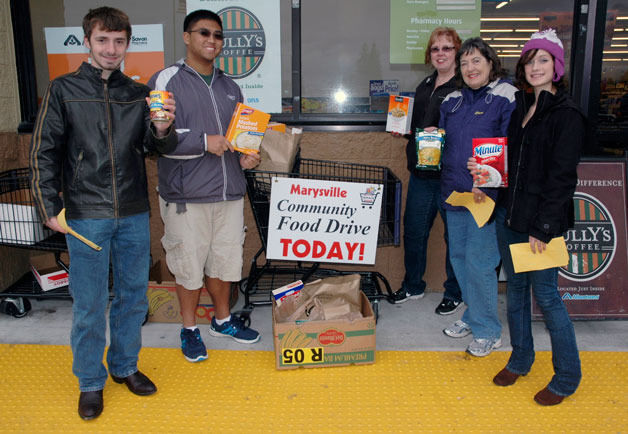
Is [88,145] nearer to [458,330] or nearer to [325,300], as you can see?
[325,300]

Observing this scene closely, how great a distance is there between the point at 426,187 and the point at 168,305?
2194 mm

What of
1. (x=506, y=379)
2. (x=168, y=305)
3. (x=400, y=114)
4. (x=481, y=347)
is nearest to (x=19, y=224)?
(x=168, y=305)

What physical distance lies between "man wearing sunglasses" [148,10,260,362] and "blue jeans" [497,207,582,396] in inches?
64.7

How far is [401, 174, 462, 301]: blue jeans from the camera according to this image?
4.07m

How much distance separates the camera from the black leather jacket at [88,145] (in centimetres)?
252

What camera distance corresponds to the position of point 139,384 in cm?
300

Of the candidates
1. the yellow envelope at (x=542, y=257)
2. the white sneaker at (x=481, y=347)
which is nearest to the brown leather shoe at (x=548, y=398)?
the white sneaker at (x=481, y=347)

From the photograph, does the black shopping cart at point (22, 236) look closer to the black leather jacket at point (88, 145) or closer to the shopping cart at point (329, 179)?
the black leather jacket at point (88, 145)

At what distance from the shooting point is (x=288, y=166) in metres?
3.56

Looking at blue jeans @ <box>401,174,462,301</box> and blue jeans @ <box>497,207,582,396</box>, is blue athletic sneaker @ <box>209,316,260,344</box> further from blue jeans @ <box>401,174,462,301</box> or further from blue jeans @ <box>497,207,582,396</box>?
blue jeans @ <box>497,207,582,396</box>

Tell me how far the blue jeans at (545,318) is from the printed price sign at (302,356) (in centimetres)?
114

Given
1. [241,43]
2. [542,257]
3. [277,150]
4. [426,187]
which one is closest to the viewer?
[542,257]

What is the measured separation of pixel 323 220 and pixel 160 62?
215 centimetres

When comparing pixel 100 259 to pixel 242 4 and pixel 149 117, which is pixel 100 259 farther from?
pixel 242 4
